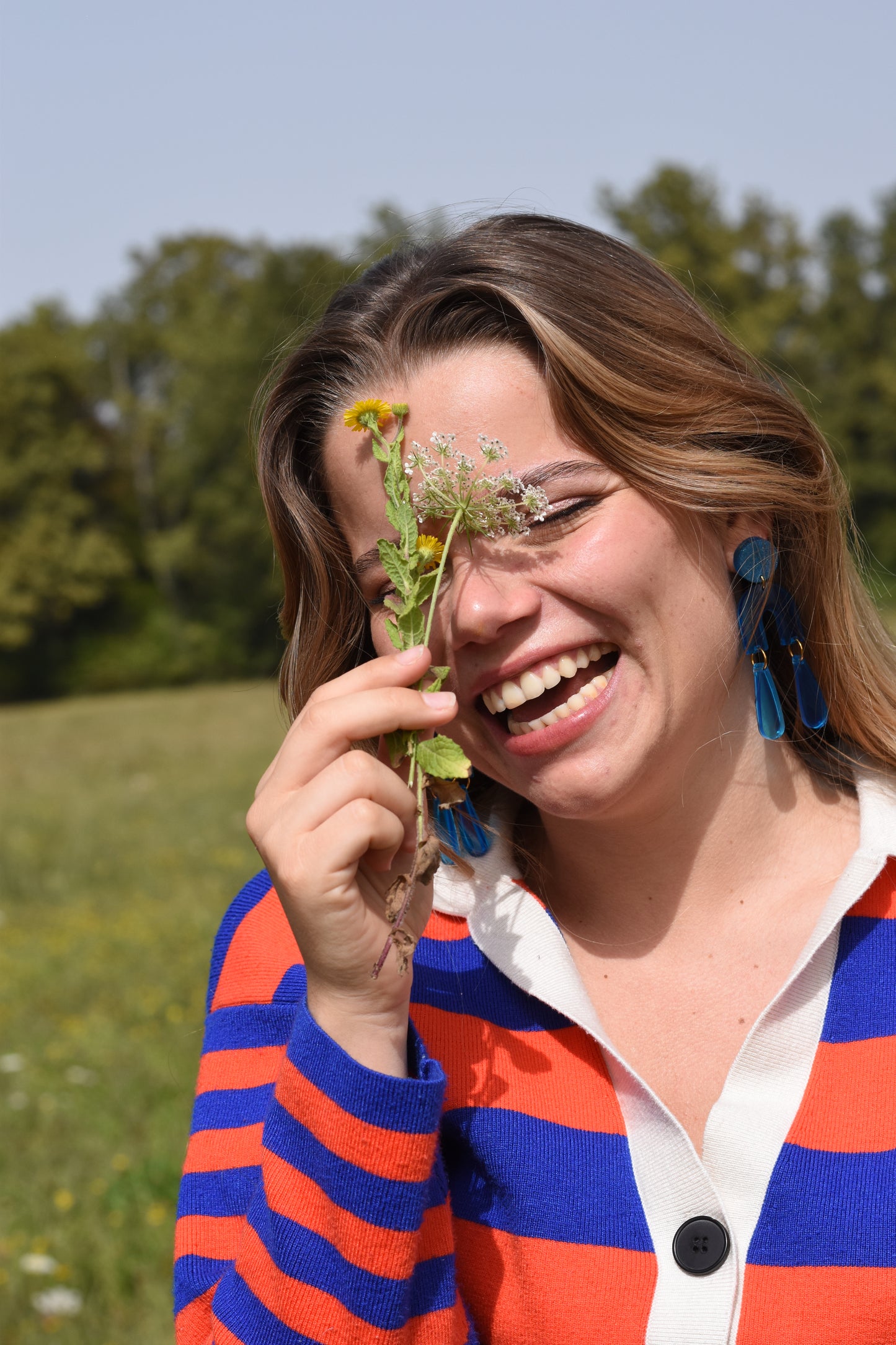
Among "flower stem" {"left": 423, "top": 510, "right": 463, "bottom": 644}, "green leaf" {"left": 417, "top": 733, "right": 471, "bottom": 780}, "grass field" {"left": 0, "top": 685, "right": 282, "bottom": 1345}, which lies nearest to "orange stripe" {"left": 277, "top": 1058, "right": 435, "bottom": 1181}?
"green leaf" {"left": 417, "top": 733, "right": 471, "bottom": 780}

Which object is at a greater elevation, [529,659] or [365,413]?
[365,413]

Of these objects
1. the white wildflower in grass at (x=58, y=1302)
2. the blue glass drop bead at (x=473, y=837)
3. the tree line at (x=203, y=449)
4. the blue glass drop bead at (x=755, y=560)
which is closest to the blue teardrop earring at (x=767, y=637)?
the blue glass drop bead at (x=755, y=560)

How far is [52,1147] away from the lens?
447 centimetres

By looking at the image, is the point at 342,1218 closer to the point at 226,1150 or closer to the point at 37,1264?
the point at 226,1150

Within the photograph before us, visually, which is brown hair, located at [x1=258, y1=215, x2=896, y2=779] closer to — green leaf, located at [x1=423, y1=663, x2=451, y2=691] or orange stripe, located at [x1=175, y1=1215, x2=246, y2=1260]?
green leaf, located at [x1=423, y1=663, x2=451, y2=691]

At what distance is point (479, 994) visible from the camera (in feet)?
7.01

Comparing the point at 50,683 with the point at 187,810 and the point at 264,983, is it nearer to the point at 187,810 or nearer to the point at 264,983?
the point at 187,810

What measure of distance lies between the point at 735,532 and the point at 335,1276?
1.41m

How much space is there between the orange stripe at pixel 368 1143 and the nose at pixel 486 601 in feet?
2.44

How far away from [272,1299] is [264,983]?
0.55m

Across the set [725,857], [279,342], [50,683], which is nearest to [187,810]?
[279,342]

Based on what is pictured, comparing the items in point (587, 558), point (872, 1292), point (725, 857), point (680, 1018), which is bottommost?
point (872, 1292)

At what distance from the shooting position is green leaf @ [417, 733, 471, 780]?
5.85ft

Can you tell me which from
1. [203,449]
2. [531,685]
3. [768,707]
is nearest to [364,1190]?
[531,685]
